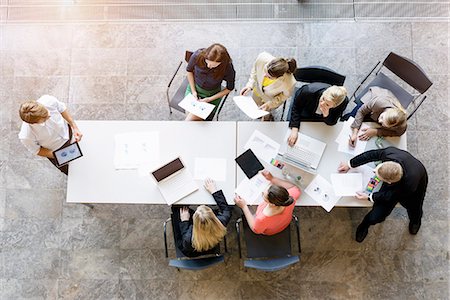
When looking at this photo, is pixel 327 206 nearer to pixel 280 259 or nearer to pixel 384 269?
pixel 280 259

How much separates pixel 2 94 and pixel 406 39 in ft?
15.1

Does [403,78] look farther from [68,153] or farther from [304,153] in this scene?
[68,153]

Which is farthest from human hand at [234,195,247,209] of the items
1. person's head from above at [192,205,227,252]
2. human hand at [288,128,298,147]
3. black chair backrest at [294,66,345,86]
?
black chair backrest at [294,66,345,86]

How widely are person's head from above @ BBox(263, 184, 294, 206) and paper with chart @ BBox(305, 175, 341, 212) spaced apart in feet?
1.29

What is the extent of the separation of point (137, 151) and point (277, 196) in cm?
133

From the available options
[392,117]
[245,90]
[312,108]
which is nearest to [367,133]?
[392,117]

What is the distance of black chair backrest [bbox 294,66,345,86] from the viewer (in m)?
4.10

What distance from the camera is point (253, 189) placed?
151 inches

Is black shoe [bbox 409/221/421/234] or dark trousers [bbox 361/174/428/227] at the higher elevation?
dark trousers [bbox 361/174/428/227]

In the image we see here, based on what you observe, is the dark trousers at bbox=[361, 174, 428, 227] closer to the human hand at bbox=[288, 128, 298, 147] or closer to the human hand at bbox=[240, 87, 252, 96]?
the human hand at bbox=[288, 128, 298, 147]

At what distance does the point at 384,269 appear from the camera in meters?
4.47

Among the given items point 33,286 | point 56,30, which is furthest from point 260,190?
point 56,30

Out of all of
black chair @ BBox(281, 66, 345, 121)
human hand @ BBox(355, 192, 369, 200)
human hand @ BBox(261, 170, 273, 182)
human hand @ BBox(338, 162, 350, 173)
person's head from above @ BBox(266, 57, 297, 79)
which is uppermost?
person's head from above @ BBox(266, 57, 297, 79)

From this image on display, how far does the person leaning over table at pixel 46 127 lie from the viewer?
3.45 meters
